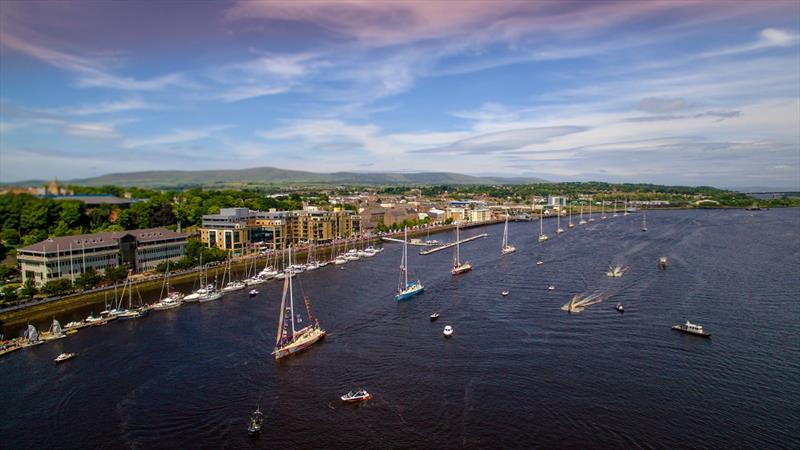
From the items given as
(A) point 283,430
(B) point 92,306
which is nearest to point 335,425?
(A) point 283,430

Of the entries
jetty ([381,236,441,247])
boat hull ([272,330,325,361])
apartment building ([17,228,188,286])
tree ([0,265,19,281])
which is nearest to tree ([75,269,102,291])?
apartment building ([17,228,188,286])

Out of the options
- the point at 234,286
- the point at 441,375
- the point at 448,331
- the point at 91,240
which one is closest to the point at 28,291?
the point at 91,240

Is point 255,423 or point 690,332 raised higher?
point 690,332

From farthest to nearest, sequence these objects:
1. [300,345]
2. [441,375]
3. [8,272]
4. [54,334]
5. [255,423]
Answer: [8,272]
[54,334]
[300,345]
[441,375]
[255,423]

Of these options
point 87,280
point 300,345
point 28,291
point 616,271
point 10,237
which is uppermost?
point 10,237

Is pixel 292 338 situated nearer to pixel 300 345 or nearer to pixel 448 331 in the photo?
pixel 300 345

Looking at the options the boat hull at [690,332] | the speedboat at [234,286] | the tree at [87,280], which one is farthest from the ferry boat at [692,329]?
the tree at [87,280]
